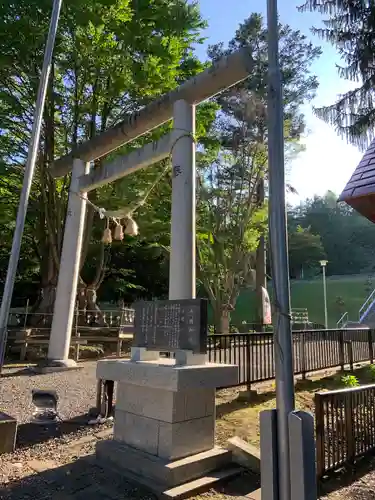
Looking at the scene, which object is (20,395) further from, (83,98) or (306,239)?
(306,239)

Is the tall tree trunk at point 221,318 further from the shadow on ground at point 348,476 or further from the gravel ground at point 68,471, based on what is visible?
the shadow on ground at point 348,476

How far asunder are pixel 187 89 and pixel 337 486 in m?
5.58

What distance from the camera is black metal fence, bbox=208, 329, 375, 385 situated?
6738 mm

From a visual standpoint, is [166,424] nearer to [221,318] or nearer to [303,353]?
[303,353]

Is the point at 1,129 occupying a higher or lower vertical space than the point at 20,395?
higher

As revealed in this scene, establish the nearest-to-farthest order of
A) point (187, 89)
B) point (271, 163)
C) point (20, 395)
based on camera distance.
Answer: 1. point (271, 163)
2. point (187, 89)
3. point (20, 395)

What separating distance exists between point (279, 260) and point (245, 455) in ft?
8.83

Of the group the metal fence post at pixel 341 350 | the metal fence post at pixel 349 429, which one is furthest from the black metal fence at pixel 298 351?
the metal fence post at pixel 349 429

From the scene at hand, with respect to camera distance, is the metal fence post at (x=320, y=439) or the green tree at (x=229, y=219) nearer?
the metal fence post at (x=320, y=439)

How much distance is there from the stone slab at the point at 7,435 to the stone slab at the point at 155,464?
3.37 ft

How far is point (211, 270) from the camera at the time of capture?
19.0m

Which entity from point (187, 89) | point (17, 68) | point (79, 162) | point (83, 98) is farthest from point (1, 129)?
point (187, 89)

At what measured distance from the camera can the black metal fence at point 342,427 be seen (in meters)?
4.00

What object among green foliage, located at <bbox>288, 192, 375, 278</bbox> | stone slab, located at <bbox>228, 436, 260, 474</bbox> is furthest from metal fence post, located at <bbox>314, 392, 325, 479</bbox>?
green foliage, located at <bbox>288, 192, 375, 278</bbox>
